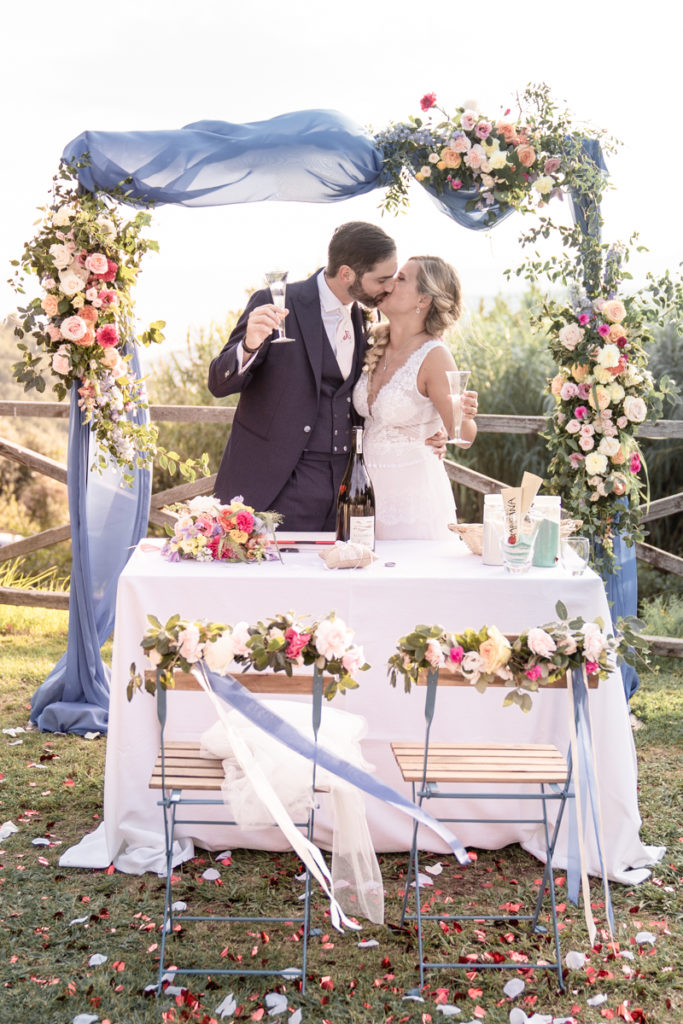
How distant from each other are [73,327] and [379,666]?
195 centimetres

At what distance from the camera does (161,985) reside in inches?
92.7

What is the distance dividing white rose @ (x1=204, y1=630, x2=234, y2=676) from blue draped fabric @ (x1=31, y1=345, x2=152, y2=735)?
2.19 m

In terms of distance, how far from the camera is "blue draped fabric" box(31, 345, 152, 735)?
13.7 feet

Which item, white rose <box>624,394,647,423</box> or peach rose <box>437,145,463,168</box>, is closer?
peach rose <box>437,145,463,168</box>

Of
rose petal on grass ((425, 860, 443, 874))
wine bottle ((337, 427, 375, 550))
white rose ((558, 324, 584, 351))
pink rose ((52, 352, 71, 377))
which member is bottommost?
rose petal on grass ((425, 860, 443, 874))

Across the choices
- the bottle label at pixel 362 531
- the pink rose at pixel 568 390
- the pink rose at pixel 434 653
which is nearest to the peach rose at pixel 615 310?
the pink rose at pixel 568 390

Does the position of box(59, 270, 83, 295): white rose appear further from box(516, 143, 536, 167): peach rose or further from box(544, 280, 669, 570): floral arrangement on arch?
box(544, 280, 669, 570): floral arrangement on arch

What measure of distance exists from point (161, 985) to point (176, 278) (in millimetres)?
20032

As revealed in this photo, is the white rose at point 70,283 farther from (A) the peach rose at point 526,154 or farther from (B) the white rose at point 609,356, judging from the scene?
(B) the white rose at point 609,356

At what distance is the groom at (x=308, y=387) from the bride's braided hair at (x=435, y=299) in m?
0.08

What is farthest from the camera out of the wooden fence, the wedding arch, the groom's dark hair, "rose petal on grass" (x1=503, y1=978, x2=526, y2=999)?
the wooden fence

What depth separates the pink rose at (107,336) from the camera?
388 cm

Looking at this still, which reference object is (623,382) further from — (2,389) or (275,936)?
(2,389)

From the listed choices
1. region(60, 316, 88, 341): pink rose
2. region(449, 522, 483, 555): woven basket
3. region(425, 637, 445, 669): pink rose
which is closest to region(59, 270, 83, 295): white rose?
region(60, 316, 88, 341): pink rose
